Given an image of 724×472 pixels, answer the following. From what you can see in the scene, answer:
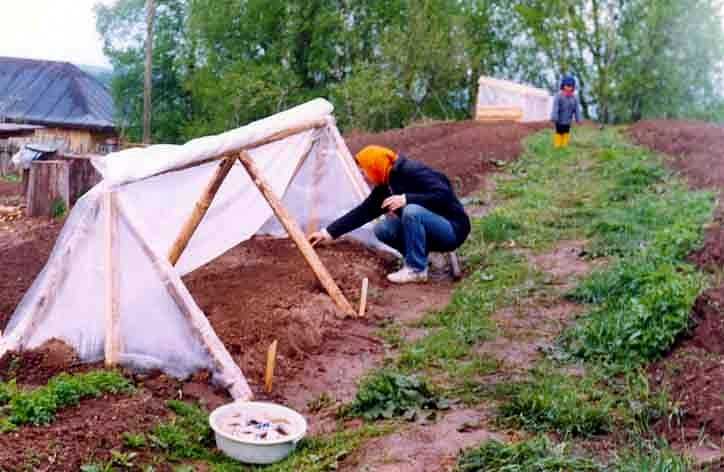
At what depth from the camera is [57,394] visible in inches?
158

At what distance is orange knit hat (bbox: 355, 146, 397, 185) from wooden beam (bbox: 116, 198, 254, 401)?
7.64 ft

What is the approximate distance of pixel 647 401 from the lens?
409 cm

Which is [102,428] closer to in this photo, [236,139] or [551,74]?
[236,139]

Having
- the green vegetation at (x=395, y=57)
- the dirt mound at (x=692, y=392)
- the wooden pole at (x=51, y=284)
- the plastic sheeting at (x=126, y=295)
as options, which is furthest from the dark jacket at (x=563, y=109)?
the green vegetation at (x=395, y=57)

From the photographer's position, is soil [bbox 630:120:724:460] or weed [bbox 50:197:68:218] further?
weed [bbox 50:197:68:218]

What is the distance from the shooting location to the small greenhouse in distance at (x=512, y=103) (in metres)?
24.1

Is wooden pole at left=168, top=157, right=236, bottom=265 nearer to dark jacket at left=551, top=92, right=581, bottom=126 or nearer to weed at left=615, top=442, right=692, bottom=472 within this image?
weed at left=615, top=442, right=692, bottom=472

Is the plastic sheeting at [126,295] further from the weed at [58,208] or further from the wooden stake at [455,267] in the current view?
the weed at [58,208]

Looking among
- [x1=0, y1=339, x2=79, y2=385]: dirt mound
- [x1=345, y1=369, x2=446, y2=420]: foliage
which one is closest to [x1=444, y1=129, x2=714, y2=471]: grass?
[x1=345, y1=369, x2=446, y2=420]: foliage

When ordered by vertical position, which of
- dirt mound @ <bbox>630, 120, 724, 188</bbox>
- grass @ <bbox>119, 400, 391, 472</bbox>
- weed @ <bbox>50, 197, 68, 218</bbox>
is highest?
dirt mound @ <bbox>630, 120, 724, 188</bbox>

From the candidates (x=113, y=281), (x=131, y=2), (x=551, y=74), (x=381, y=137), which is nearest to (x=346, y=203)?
(x=113, y=281)

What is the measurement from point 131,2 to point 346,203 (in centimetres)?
4019

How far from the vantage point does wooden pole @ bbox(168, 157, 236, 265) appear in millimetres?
5527

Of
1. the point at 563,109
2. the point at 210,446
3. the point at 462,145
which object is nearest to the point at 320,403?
the point at 210,446
